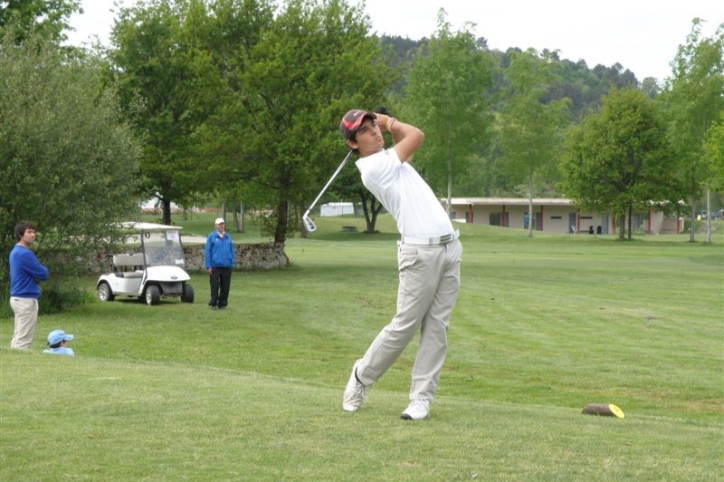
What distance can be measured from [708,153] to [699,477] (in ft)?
178

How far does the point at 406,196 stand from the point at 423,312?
842 mm

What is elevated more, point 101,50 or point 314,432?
point 101,50

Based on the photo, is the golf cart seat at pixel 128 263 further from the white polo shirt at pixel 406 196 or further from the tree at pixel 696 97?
the tree at pixel 696 97

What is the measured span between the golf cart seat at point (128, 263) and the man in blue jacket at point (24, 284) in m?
11.0

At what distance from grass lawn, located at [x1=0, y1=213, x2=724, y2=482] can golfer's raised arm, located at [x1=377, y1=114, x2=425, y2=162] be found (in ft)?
6.20

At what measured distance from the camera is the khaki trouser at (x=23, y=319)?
14.1 meters

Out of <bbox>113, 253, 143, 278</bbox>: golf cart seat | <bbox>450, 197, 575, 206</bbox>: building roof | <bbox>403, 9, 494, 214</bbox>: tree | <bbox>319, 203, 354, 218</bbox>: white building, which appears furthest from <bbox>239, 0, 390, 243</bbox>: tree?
<bbox>319, 203, 354, 218</bbox>: white building

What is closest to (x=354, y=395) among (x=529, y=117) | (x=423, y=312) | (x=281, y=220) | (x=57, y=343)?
(x=423, y=312)

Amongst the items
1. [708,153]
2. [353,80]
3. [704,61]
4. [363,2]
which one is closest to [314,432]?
[353,80]

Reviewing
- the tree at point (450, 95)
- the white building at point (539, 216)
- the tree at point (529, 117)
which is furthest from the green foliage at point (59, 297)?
the white building at point (539, 216)

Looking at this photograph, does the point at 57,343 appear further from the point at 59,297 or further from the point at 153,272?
the point at 153,272

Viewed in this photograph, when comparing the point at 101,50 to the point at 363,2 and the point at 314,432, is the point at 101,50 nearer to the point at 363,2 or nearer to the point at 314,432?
the point at 363,2

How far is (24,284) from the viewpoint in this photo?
14.2m

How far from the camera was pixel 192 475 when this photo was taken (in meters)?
5.82
